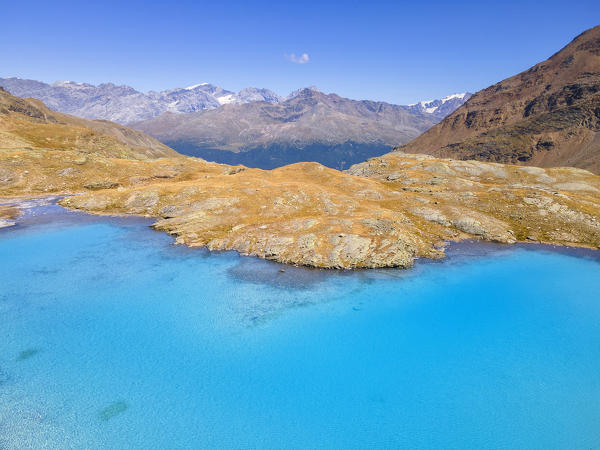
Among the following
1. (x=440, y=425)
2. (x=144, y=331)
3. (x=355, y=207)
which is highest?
(x=355, y=207)

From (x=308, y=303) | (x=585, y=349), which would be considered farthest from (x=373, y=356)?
(x=585, y=349)

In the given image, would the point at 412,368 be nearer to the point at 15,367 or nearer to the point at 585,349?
the point at 585,349

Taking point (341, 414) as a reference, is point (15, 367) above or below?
above

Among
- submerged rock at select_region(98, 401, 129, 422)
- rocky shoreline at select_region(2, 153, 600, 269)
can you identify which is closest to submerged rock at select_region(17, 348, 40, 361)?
submerged rock at select_region(98, 401, 129, 422)

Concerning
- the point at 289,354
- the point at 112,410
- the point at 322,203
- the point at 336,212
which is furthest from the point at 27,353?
the point at 322,203

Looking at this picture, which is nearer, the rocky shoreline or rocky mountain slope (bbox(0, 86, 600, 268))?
the rocky shoreline

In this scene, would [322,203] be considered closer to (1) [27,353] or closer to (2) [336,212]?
(2) [336,212]

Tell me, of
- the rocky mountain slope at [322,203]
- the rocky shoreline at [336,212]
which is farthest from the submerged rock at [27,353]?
the rocky mountain slope at [322,203]

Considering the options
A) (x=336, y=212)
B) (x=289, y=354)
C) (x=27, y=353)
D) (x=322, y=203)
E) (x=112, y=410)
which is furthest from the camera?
(x=322, y=203)

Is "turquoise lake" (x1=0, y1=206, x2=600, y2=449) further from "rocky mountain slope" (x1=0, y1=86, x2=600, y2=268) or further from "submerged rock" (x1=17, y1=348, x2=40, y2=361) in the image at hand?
"rocky mountain slope" (x1=0, y1=86, x2=600, y2=268)
